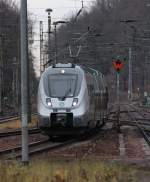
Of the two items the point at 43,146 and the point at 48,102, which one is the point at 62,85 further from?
the point at 43,146

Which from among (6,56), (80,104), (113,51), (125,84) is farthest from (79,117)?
(125,84)

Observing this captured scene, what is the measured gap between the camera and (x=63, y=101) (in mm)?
25422

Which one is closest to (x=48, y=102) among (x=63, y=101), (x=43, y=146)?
(x=63, y=101)

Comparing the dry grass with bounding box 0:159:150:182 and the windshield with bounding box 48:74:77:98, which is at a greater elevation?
the windshield with bounding box 48:74:77:98

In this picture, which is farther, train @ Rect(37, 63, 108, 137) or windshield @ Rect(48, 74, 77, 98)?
windshield @ Rect(48, 74, 77, 98)

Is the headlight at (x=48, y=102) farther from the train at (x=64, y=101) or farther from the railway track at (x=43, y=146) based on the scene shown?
the railway track at (x=43, y=146)

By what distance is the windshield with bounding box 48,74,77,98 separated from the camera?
25.8 metres

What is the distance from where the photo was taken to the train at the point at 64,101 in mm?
25141

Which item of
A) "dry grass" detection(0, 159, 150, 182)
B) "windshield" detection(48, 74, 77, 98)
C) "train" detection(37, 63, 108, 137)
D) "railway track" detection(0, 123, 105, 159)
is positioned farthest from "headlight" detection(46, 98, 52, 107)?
"dry grass" detection(0, 159, 150, 182)

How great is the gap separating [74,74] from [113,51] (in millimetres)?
50696

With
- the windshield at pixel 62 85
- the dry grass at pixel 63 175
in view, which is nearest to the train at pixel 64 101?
the windshield at pixel 62 85

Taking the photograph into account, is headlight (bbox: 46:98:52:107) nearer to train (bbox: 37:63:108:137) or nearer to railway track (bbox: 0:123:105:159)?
train (bbox: 37:63:108:137)

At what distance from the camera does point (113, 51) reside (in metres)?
76.8

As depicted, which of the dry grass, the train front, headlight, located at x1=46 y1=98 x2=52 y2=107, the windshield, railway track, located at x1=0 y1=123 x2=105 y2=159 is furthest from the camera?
the windshield
